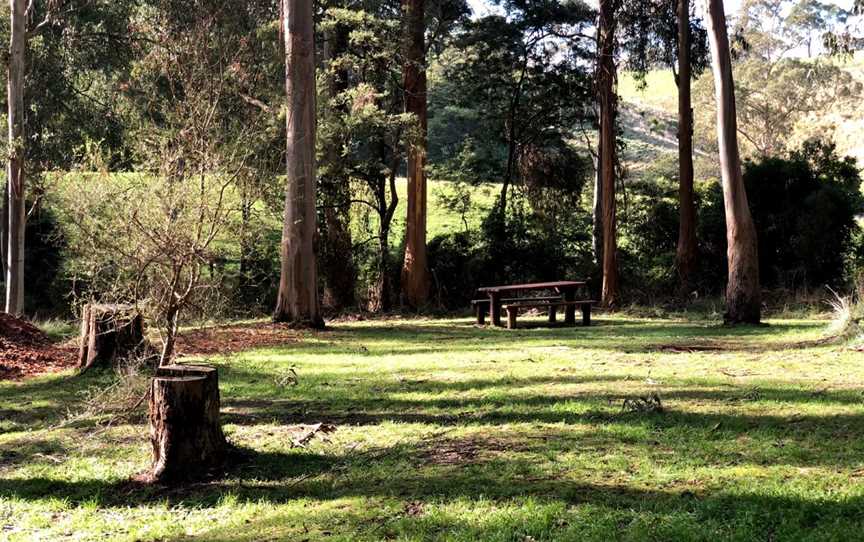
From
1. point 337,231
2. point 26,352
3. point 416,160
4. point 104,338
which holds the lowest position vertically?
point 26,352

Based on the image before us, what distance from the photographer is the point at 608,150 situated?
19.8 metres

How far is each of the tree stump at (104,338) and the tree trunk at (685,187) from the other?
45.1 feet

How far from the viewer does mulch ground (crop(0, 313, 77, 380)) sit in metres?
9.88

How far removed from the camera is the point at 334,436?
622cm

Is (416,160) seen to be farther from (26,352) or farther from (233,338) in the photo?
(26,352)

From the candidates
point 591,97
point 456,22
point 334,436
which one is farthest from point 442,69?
point 334,436

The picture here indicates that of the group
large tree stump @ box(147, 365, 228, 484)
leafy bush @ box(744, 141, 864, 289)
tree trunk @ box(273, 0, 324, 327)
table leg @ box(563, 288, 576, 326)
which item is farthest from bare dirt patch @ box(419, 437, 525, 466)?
leafy bush @ box(744, 141, 864, 289)

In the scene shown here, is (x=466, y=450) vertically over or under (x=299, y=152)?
under

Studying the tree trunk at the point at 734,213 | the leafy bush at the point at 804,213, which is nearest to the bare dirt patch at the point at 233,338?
the tree trunk at the point at 734,213

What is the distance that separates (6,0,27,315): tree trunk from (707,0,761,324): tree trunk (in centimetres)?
1523

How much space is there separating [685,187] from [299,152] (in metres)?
10.2

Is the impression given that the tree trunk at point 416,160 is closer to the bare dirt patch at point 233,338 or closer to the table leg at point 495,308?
the table leg at point 495,308

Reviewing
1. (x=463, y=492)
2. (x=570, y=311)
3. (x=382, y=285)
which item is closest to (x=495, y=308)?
(x=570, y=311)

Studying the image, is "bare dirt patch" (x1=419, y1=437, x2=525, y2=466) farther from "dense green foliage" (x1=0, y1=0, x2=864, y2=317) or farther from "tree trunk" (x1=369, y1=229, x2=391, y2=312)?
"tree trunk" (x1=369, y1=229, x2=391, y2=312)
